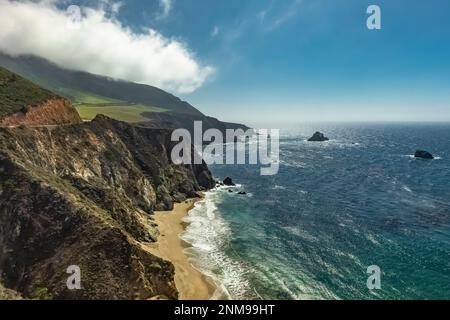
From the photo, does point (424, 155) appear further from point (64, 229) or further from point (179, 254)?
point (64, 229)

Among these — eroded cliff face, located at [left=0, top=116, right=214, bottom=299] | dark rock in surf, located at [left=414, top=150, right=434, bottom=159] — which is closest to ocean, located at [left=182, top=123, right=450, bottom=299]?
eroded cliff face, located at [left=0, top=116, right=214, bottom=299]

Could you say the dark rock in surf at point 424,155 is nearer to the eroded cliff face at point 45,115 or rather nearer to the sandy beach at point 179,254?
the sandy beach at point 179,254

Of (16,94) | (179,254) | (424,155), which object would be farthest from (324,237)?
(424,155)

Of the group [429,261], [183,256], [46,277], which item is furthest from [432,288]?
[46,277]

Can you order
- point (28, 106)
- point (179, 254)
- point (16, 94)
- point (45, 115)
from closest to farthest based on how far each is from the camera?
1. point (179, 254)
2. point (28, 106)
3. point (16, 94)
4. point (45, 115)

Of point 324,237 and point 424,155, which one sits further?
point 424,155

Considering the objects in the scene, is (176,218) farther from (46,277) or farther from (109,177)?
(46,277)
